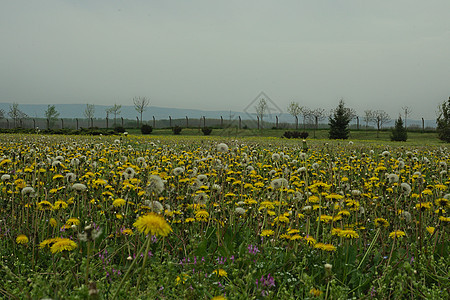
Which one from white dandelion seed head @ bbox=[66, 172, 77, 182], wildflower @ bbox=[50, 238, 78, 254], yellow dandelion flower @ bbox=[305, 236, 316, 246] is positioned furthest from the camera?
white dandelion seed head @ bbox=[66, 172, 77, 182]

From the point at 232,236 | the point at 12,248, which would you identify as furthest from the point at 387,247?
the point at 12,248

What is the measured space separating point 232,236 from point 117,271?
3.24 feet

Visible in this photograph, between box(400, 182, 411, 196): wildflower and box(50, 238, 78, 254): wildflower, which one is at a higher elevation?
box(400, 182, 411, 196): wildflower

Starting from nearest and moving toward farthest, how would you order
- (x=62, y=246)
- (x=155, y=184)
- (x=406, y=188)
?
(x=155, y=184), (x=62, y=246), (x=406, y=188)

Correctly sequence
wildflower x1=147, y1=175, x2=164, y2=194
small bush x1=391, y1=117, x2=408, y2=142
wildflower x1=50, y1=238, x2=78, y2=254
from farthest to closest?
small bush x1=391, y1=117, x2=408, y2=142 → wildflower x1=50, y1=238, x2=78, y2=254 → wildflower x1=147, y1=175, x2=164, y2=194

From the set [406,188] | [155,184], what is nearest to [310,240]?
[406,188]

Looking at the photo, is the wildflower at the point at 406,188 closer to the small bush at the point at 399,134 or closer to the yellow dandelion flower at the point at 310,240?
the yellow dandelion flower at the point at 310,240

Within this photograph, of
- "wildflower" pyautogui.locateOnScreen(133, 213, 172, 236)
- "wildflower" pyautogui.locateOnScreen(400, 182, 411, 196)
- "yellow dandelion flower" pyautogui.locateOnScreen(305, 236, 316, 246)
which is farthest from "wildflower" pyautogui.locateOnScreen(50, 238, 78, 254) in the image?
"wildflower" pyautogui.locateOnScreen(400, 182, 411, 196)

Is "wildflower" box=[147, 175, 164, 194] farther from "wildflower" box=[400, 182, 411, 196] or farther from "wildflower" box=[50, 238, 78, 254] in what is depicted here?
"wildflower" box=[400, 182, 411, 196]

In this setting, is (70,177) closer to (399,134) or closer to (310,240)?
(310,240)

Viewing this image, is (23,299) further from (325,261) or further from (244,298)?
(325,261)

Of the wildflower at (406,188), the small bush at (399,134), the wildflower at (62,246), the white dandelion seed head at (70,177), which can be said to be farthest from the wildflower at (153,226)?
the small bush at (399,134)

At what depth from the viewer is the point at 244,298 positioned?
5.59ft

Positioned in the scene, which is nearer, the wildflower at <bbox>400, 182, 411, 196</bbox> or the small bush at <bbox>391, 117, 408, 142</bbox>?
the wildflower at <bbox>400, 182, 411, 196</bbox>
